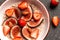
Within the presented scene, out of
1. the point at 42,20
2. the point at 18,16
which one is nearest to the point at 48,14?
the point at 42,20

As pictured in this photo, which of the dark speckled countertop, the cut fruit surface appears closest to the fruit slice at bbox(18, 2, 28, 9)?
the cut fruit surface

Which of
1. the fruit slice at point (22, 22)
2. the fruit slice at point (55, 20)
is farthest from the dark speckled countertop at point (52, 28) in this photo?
the fruit slice at point (22, 22)

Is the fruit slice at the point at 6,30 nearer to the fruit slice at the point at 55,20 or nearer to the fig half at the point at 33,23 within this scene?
the fig half at the point at 33,23

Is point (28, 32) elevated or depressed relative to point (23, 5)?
depressed

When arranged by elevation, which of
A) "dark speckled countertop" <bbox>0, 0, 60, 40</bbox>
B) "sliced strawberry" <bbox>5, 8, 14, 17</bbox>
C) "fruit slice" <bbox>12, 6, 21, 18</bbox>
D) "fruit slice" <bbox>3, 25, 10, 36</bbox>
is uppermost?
"sliced strawberry" <bbox>5, 8, 14, 17</bbox>

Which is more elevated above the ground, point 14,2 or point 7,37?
point 14,2

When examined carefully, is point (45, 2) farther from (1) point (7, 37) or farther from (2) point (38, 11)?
(1) point (7, 37)

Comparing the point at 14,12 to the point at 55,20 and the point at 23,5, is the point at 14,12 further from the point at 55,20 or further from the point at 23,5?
the point at 55,20

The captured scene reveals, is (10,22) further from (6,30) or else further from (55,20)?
(55,20)

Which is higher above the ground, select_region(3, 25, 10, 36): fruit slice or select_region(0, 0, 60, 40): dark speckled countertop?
select_region(3, 25, 10, 36): fruit slice

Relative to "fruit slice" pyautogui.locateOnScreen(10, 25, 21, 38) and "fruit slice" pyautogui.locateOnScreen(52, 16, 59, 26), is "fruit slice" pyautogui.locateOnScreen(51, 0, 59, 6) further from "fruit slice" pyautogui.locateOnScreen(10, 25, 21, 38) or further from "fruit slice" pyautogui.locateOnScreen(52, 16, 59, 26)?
"fruit slice" pyautogui.locateOnScreen(10, 25, 21, 38)

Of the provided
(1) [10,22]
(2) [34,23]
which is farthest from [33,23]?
(1) [10,22]
